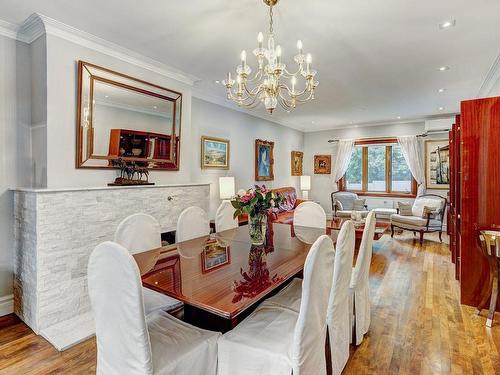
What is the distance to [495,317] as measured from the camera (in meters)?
2.66

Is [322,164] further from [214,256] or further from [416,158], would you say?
[214,256]

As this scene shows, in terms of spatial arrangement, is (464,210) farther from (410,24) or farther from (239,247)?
(239,247)

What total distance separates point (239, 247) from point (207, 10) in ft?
6.27

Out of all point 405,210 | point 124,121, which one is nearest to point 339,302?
point 124,121

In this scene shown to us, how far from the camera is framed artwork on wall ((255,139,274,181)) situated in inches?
235

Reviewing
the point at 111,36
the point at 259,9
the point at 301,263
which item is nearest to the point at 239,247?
Result: the point at 301,263

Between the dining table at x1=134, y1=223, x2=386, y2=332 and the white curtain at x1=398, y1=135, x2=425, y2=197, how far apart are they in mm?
5151

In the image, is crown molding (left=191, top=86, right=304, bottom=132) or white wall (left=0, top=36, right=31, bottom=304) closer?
white wall (left=0, top=36, right=31, bottom=304)

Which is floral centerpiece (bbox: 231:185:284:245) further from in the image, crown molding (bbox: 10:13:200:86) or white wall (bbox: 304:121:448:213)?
white wall (bbox: 304:121:448:213)

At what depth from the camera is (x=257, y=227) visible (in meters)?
2.26

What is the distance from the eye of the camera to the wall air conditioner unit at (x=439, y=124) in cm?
611

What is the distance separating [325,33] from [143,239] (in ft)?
7.94

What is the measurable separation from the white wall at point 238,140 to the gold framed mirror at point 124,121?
2.72ft

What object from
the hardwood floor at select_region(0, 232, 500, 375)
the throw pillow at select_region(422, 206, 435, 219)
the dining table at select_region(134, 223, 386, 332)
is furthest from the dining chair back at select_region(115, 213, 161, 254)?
the throw pillow at select_region(422, 206, 435, 219)
